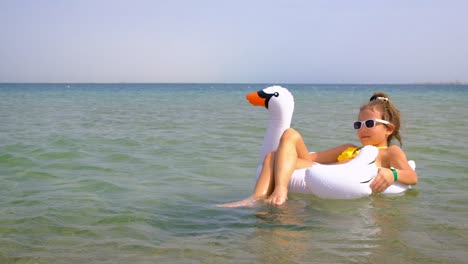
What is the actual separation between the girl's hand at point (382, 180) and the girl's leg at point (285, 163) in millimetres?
578

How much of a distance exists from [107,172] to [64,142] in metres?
2.80

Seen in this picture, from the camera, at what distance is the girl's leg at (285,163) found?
4148mm

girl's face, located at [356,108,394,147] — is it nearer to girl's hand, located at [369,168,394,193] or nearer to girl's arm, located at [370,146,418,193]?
girl's arm, located at [370,146,418,193]

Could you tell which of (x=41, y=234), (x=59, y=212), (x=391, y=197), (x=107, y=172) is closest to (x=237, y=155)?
(x=107, y=172)

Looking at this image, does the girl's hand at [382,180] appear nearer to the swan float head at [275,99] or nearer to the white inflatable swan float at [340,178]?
the white inflatable swan float at [340,178]

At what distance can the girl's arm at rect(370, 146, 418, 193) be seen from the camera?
4398mm

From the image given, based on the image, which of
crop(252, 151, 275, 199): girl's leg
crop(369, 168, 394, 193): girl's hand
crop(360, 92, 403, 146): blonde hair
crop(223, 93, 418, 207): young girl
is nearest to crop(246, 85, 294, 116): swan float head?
crop(223, 93, 418, 207): young girl

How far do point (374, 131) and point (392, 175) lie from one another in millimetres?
499

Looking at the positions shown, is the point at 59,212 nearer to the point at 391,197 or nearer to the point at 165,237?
the point at 165,237

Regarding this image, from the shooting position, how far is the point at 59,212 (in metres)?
4.23

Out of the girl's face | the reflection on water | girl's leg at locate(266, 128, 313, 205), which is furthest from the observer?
the girl's face

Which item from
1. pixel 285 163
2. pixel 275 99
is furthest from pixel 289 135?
pixel 275 99

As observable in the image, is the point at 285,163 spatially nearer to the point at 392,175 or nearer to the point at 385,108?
the point at 392,175

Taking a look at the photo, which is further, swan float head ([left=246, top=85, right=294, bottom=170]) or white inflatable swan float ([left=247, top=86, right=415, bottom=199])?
swan float head ([left=246, top=85, right=294, bottom=170])
